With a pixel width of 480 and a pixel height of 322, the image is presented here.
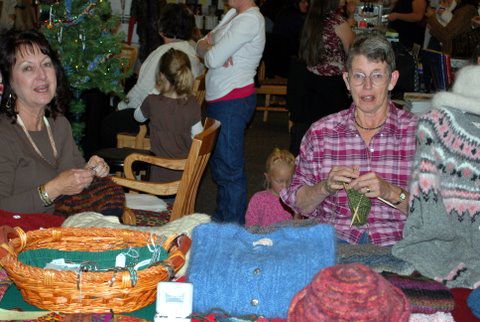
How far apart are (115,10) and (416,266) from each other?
454cm

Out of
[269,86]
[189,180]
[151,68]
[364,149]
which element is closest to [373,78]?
[364,149]

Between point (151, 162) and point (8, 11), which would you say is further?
point (8, 11)

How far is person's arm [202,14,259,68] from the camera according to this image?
14.8ft

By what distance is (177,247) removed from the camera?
6.19 feet

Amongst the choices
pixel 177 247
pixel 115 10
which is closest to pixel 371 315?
pixel 177 247

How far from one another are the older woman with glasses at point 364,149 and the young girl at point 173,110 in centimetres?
185

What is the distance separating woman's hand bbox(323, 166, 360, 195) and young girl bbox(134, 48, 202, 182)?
6.96 ft

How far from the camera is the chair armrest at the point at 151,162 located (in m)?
3.84

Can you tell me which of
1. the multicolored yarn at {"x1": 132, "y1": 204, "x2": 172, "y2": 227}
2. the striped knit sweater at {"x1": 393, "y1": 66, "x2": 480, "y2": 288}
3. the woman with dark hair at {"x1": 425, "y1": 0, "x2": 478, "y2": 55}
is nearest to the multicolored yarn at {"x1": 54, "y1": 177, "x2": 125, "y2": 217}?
the multicolored yarn at {"x1": 132, "y1": 204, "x2": 172, "y2": 227}

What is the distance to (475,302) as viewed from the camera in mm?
1896

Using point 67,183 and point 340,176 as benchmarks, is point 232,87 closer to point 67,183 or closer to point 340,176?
point 67,183

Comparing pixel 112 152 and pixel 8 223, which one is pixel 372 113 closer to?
pixel 8 223

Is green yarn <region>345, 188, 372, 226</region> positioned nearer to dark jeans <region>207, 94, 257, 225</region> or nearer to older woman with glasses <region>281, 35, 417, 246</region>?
older woman with glasses <region>281, 35, 417, 246</region>

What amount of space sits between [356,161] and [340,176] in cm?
30
